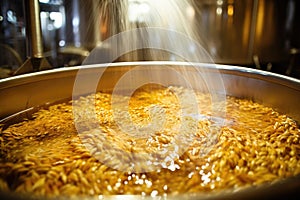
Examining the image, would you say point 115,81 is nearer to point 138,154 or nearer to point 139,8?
point 139,8

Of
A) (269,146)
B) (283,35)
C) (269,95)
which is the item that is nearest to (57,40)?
(283,35)

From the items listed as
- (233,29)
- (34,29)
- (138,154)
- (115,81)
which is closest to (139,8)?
(115,81)

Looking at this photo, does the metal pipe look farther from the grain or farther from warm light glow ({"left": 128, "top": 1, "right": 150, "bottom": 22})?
warm light glow ({"left": 128, "top": 1, "right": 150, "bottom": 22})

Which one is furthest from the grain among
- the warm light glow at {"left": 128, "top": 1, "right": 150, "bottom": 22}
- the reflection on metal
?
the warm light glow at {"left": 128, "top": 1, "right": 150, "bottom": 22}

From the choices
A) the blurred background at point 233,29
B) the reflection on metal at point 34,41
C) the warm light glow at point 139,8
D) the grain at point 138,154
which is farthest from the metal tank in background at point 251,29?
the reflection on metal at point 34,41

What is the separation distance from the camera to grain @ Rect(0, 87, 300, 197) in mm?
1340

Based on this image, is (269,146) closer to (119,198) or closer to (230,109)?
(230,109)

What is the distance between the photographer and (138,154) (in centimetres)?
159

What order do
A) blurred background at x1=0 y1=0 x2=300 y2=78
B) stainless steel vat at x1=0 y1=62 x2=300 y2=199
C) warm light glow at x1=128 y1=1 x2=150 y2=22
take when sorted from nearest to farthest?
stainless steel vat at x1=0 y1=62 x2=300 y2=199, warm light glow at x1=128 y1=1 x2=150 y2=22, blurred background at x1=0 y1=0 x2=300 y2=78

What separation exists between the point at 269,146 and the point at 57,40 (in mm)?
7079

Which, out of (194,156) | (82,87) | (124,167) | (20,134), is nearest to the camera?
(124,167)

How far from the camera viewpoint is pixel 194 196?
0.97 m

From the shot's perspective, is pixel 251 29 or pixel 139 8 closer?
pixel 139 8

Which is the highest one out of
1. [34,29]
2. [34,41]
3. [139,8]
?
[139,8]
